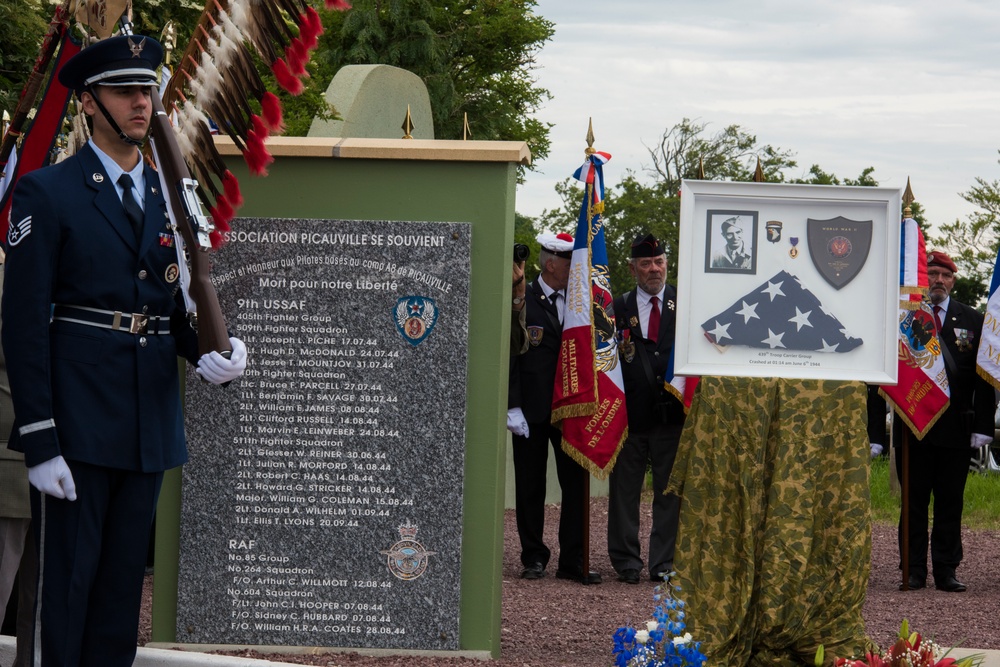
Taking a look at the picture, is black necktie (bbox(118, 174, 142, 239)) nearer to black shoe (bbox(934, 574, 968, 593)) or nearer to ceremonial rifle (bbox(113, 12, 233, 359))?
ceremonial rifle (bbox(113, 12, 233, 359))

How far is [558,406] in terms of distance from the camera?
8172mm

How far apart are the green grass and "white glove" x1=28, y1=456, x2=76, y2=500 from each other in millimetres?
9456

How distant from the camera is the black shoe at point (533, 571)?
8352 mm

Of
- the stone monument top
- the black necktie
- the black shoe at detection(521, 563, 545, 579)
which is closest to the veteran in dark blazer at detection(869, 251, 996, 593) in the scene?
the black shoe at detection(521, 563, 545, 579)

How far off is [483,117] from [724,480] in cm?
2877

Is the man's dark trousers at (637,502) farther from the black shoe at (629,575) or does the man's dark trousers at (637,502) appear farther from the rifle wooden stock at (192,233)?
the rifle wooden stock at (192,233)

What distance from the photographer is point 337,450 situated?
5.05 m

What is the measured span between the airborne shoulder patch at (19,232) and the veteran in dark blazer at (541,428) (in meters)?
4.80

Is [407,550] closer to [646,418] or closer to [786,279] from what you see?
[786,279]

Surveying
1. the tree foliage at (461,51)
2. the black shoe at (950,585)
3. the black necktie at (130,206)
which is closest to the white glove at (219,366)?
the black necktie at (130,206)

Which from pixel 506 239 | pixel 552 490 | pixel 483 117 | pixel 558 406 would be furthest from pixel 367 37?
pixel 506 239

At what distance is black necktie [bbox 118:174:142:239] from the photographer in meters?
3.88

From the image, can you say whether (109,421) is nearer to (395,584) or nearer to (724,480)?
(395,584)
